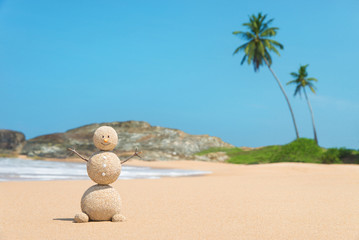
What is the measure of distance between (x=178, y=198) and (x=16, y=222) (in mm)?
3562

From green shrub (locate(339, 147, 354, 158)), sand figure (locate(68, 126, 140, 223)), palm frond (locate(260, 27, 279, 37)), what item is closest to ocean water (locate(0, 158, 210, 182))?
sand figure (locate(68, 126, 140, 223))

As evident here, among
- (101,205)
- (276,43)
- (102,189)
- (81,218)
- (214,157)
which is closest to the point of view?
(81,218)

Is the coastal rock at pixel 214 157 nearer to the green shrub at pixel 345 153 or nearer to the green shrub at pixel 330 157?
the green shrub at pixel 330 157

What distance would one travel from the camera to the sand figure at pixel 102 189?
531 centimetres

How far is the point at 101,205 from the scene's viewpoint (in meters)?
5.30

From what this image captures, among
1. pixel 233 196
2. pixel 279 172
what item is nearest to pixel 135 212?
pixel 233 196

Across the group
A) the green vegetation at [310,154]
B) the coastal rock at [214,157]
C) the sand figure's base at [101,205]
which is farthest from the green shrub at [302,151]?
the sand figure's base at [101,205]

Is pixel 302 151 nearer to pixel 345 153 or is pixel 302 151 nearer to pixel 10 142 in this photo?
pixel 345 153

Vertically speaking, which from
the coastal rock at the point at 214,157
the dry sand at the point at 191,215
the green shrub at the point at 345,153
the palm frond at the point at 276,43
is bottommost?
the dry sand at the point at 191,215

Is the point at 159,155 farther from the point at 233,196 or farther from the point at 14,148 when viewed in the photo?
the point at 233,196

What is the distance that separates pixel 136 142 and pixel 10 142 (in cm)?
1070

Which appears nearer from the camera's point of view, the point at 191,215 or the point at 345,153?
the point at 191,215

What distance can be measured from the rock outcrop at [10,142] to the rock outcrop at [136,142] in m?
0.68

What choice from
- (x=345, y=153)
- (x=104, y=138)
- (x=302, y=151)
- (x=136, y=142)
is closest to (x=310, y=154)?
(x=302, y=151)
